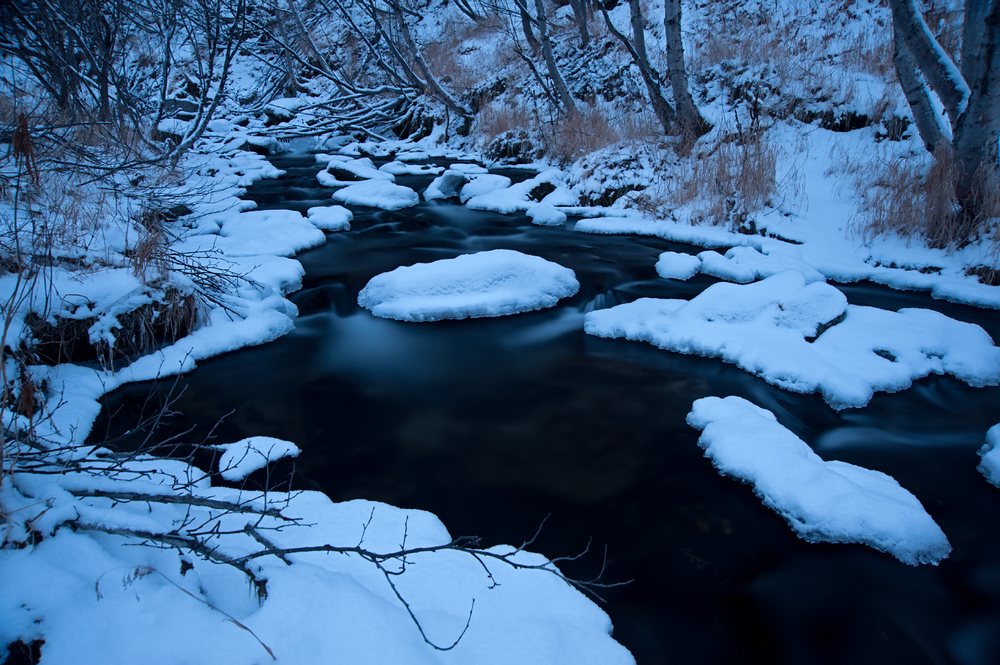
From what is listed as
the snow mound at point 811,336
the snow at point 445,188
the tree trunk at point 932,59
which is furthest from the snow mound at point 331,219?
the tree trunk at point 932,59

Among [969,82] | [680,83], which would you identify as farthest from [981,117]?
[680,83]

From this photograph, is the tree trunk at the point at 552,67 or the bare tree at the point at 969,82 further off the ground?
the tree trunk at the point at 552,67

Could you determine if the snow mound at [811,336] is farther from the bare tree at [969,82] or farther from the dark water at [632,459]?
the bare tree at [969,82]

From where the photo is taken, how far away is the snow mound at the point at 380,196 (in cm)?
799

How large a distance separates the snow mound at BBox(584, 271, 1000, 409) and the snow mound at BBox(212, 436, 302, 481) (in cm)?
234

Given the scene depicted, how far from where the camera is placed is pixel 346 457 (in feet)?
9.09

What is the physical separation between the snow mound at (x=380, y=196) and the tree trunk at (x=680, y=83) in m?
4.14

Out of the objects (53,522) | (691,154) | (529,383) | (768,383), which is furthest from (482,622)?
(691,154)

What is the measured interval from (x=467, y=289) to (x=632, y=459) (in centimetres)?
227

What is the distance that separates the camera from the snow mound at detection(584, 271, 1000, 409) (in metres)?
3.23

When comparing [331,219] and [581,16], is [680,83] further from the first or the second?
[581,16]

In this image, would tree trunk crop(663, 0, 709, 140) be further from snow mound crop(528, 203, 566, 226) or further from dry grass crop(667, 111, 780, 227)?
snow mound crop(528, 203, 566, 226)

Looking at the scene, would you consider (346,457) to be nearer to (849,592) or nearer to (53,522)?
(53,522)

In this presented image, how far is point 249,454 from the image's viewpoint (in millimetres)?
2656
